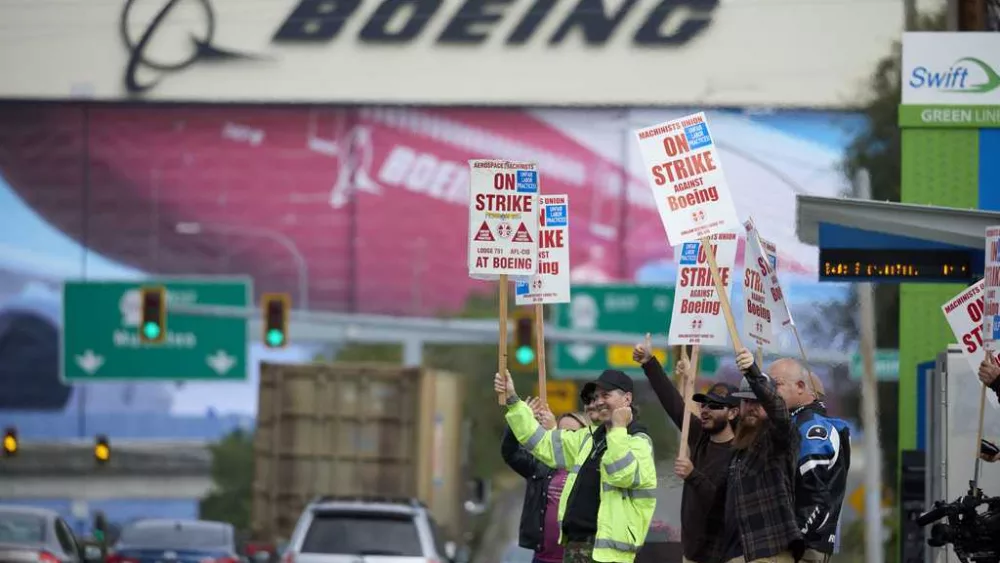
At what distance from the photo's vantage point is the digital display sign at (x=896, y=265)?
55.4 ft

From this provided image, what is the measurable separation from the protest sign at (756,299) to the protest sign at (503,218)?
1.26 metres

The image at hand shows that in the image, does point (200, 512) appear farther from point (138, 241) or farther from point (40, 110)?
point (40, 110)

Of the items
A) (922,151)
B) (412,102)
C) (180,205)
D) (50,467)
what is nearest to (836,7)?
(412,102)

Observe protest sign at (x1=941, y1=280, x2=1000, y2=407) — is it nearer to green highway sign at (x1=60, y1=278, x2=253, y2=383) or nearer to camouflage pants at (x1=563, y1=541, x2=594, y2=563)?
camouflage pants at (x1=563, y1=541, x2=594, y2=563)

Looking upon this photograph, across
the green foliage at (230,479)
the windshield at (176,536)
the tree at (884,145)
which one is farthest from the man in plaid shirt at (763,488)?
the green foliage at (230,479)

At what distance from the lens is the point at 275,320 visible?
38.3 m

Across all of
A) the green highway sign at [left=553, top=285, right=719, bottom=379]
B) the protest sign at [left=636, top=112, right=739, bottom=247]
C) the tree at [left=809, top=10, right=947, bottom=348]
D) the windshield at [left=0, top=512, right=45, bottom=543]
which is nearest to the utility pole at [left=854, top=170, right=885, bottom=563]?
the windshield at [left=0, top=512, right=45, bottom=543]

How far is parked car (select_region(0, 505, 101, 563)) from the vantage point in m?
21.4

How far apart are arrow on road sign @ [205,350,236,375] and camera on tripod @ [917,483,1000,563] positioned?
42741 mm

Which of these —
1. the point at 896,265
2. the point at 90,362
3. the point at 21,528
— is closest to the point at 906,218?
the point at 896,265

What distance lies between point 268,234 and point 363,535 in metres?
64.7

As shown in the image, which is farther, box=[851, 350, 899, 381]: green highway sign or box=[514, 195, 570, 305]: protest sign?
box=[851, 350, 899, 381]: green highway sign

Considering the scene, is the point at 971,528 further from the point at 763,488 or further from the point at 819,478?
the point at 763,488

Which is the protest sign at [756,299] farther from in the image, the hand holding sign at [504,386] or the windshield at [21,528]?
the windshield at [21,528]
